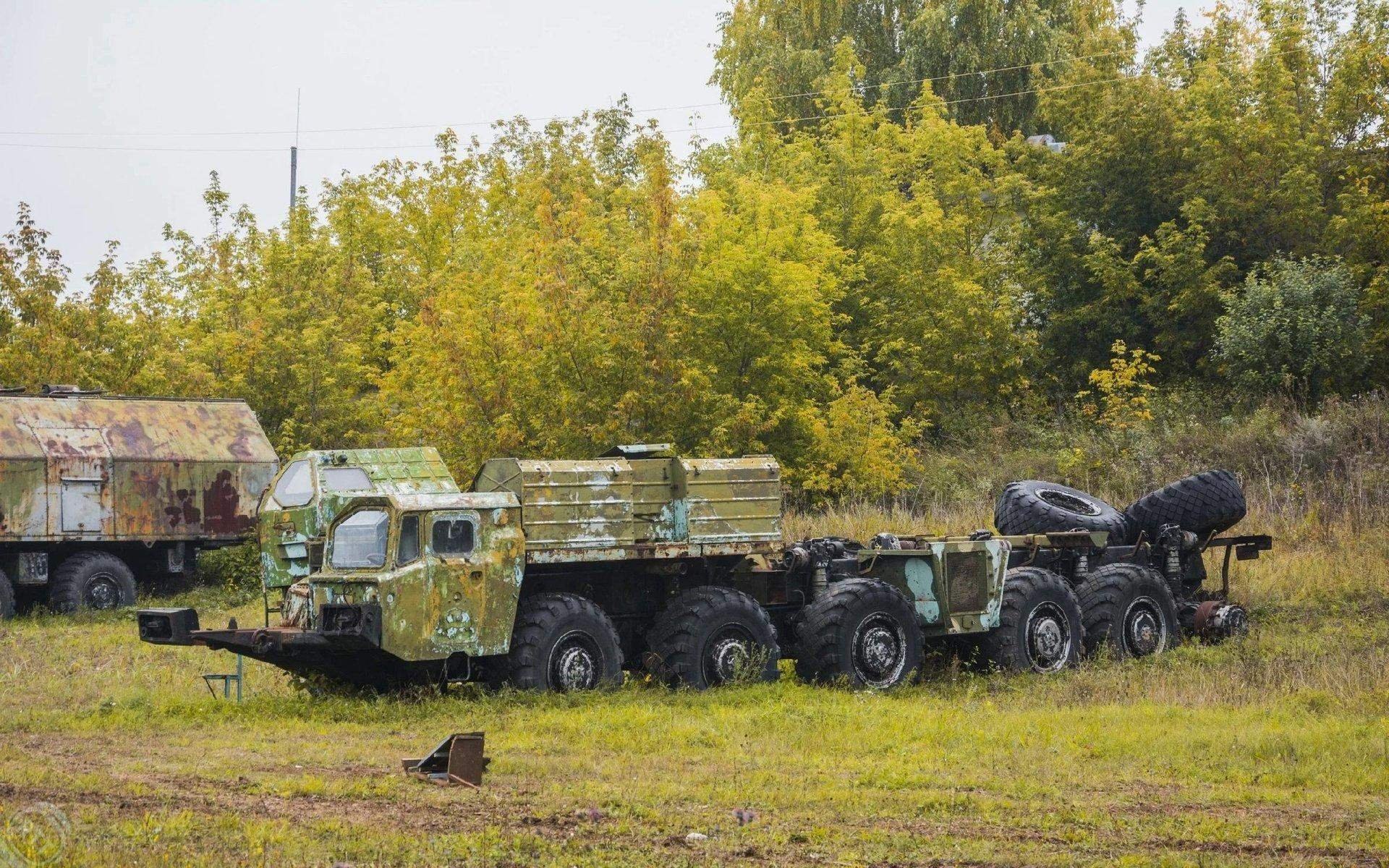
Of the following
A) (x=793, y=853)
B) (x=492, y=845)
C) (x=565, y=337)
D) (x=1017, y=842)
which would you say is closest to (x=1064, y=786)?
(x=1017, y=842)

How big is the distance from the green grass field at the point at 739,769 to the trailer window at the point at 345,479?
11.7 feet

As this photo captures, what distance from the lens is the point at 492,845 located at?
27.2 ft

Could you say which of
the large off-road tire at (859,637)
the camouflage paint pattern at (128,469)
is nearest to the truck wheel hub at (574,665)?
the large off-road tire at (859,637)

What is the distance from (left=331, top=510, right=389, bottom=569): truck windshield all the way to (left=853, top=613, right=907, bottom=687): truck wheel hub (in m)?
4.82

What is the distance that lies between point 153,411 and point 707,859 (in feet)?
65.6

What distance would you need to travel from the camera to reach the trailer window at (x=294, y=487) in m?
20.1

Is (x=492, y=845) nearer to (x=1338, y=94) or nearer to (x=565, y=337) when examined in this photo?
(x=565, y=337)

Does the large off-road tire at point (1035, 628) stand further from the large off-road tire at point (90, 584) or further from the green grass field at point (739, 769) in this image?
the large off-road tire at point (90, 584)

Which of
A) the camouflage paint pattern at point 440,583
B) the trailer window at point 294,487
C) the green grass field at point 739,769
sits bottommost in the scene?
the green grass field at point 739,769

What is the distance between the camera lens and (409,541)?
13.8 m

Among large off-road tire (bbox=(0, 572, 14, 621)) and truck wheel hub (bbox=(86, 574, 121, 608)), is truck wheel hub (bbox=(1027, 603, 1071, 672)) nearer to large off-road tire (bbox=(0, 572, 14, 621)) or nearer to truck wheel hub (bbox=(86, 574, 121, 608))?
truck wheel hub (bbox=(86, 574, 121, 608))

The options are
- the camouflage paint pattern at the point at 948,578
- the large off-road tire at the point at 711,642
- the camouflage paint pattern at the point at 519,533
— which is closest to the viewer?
the camouflage paint pattern at the point at 519,533

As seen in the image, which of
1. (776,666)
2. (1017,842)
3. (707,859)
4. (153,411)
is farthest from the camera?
(153,411)

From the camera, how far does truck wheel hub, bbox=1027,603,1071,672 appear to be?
675 inches
